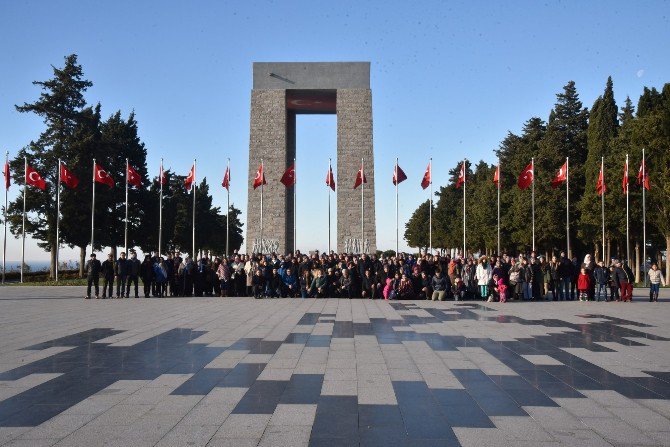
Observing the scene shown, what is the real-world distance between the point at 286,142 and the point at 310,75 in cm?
462

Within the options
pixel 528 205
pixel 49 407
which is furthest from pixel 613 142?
pixel 49 407

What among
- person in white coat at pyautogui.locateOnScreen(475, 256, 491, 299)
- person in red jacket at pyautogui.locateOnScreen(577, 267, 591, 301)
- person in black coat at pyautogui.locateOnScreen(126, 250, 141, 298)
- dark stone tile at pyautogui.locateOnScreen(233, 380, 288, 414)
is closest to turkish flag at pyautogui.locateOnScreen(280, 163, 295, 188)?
person in black coat at pyautogui.locateOnScreen(126, 250, 141, 298)

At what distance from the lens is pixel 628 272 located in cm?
2059

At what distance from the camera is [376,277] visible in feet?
72.0

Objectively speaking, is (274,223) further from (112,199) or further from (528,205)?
(528,205)

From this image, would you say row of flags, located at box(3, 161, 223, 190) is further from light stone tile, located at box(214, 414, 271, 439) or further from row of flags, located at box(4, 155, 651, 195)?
light stone tile, located at box(214, 414, 271, 439)

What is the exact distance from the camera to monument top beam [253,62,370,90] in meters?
41.2

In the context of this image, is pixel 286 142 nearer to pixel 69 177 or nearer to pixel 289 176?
pixel 289 176

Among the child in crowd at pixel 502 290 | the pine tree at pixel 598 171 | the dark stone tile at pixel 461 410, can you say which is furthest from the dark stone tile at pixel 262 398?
the pine tree at pixel 598 171

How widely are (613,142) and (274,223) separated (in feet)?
73.1

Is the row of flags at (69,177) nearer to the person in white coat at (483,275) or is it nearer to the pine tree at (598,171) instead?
the person in white coat at (483,275)

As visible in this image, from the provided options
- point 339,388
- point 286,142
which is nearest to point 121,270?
point 339,388

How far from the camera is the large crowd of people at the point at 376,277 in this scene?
20.8 m

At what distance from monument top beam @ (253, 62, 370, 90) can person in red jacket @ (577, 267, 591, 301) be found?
2438cm
